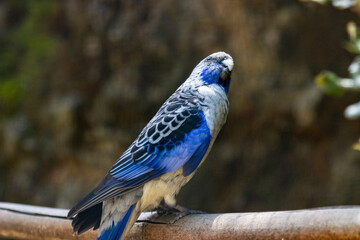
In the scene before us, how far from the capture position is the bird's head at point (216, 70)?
2.53 m

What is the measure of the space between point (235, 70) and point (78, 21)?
5.92ft

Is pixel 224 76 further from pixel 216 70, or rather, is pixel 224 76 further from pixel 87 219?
pixel 87 219

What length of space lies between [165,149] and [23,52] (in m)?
3.67

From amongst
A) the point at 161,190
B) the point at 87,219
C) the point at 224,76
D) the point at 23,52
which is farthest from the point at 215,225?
the point at 23,52

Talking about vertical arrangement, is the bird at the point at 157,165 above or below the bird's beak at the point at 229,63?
below

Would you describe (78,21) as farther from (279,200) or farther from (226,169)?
(279,200)

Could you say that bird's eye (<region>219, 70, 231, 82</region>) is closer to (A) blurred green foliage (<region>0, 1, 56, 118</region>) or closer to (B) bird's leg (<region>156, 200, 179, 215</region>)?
(B) bird's leg (<region>156, 200, 179, 215</region>)

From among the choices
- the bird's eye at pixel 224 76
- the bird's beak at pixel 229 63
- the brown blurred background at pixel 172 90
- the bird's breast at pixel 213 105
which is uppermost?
the bird's beak at pixel 229 63

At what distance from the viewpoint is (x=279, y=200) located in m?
4.68

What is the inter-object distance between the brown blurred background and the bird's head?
213 cm

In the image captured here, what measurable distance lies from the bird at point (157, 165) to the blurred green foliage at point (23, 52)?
3.21 m

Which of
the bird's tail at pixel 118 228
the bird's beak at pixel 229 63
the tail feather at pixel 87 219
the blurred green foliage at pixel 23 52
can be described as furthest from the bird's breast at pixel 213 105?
the blurred green foliage at pixel 23 52

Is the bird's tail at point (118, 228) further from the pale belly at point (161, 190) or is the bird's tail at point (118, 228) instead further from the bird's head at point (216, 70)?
the bird's head at point (216, 70)

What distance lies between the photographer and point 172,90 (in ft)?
16.3
